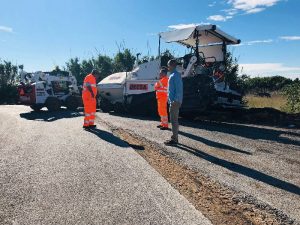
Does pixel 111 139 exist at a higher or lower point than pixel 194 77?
lower

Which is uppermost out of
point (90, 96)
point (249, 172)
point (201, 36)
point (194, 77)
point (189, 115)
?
point (201, 36)

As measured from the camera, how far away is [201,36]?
12766mm

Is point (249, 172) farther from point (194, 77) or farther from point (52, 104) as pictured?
point (52, 104)

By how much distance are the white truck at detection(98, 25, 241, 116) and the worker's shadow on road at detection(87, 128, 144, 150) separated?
10.8 feet

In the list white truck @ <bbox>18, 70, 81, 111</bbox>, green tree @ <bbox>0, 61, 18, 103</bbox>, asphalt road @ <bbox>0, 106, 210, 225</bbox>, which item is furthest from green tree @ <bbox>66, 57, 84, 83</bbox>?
asphalt road @ <bbox>0, 106, 210, 225</bbox>

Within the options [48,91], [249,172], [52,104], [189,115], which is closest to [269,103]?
[189,115]

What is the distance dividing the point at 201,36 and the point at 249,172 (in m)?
7.87

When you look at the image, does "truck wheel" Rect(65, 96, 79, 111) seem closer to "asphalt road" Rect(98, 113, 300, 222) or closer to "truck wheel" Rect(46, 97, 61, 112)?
"truck wheel" Rect(46, 97, 61, 112)

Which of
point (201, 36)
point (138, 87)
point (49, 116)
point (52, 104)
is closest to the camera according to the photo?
point (201, 36)

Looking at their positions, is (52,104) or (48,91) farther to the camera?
(48,91)

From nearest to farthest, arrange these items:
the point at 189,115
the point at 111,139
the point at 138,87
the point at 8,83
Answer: the point at 111,139
the point at 189,115
the point at 138,87
the point at 8,83

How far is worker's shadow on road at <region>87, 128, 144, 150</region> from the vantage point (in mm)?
7843

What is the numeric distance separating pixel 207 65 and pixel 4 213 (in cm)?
1029

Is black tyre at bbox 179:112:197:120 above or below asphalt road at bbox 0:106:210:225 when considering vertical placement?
above
